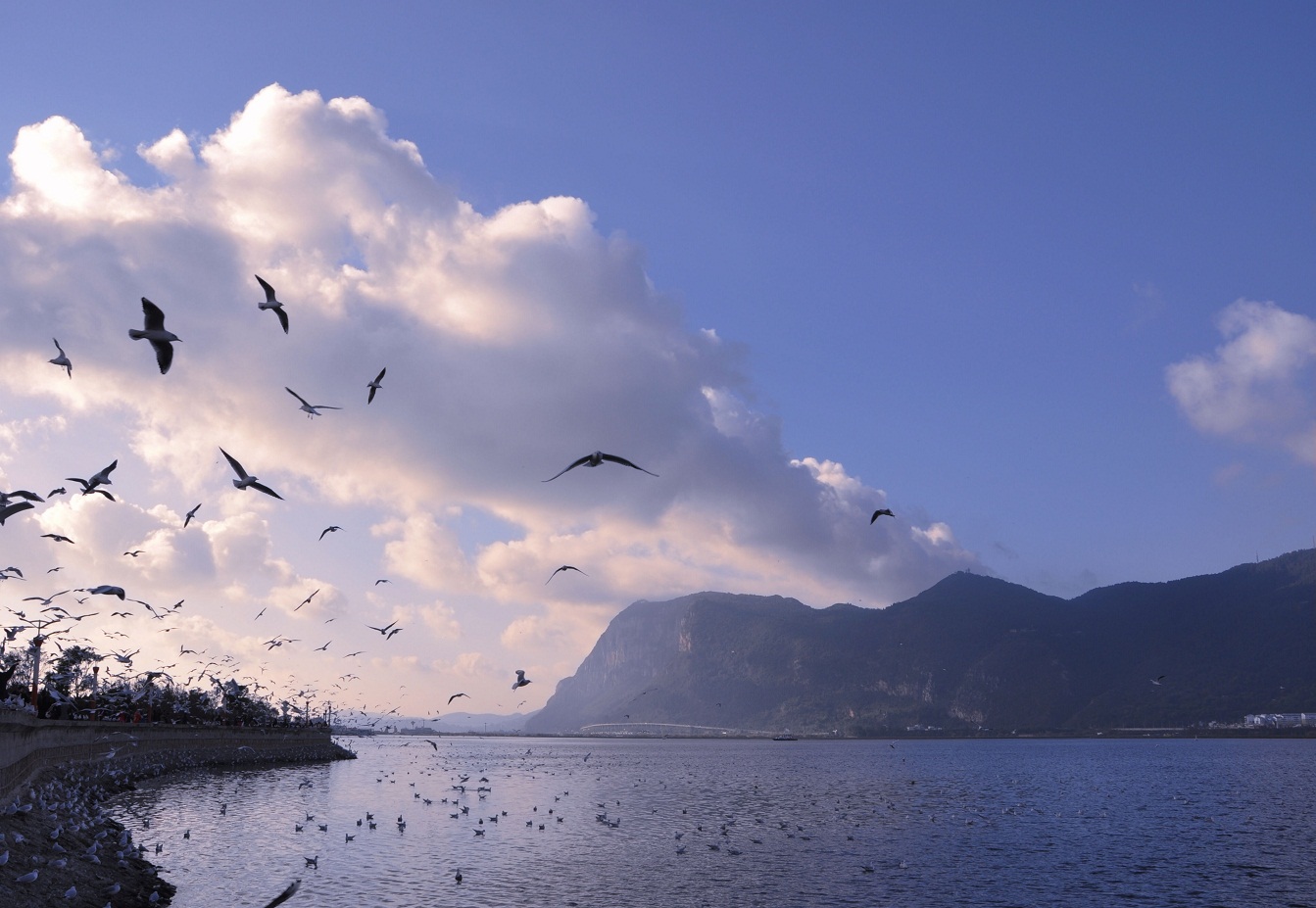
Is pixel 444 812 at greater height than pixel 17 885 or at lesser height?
lesser

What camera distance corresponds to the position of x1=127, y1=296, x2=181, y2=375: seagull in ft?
57.0

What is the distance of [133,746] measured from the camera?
223 feet

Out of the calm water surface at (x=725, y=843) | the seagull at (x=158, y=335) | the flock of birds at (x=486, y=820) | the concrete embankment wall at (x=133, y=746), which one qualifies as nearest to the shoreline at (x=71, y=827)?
the concrete embankment wall at (x=133, y=746)

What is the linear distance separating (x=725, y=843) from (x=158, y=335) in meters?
37.8

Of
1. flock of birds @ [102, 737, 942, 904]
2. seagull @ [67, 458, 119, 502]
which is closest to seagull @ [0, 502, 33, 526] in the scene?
seagull @ [67, 458, 119, 502]

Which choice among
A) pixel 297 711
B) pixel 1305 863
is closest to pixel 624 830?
pixel 1305 863

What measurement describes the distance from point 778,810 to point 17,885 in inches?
1940

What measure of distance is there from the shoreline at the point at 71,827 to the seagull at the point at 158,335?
14.1 meters

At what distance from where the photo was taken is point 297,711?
557ft

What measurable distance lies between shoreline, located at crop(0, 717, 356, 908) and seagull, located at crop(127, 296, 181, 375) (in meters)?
14.1

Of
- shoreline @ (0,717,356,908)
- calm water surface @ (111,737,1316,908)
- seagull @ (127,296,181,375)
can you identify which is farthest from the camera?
calm water surface @ (111,737,1316,908)

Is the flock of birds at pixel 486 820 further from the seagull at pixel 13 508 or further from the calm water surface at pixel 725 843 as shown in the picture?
the seagull at pixel 13 508

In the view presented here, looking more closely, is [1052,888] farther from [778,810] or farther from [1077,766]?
[1077,766]

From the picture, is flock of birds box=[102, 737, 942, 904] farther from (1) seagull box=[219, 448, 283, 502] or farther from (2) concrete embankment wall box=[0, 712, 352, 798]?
(1) seagull box=[219, 448, 283, 502]
